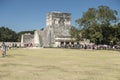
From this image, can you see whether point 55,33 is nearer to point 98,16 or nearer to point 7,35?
point 98,16

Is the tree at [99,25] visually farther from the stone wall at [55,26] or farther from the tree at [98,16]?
the stone wall at [55,26]

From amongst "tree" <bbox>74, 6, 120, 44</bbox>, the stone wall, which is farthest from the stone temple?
"tree" <bbox>74, 6, 120, 44</bbox>

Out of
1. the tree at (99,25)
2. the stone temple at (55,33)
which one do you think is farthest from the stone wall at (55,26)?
the tree at (99,25)

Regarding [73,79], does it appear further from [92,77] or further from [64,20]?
[64,20]

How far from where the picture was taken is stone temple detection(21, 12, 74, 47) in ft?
328

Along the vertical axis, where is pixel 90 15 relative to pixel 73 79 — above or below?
above

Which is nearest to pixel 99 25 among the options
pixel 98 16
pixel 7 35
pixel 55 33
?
pixel 98 16

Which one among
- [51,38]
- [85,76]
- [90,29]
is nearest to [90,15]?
[90,29]

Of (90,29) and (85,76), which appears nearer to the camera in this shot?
(85,76)

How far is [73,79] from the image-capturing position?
1415cm

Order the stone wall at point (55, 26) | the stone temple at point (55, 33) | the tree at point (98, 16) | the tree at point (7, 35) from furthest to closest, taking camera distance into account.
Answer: the tree at point (7, 35) < the stone wall at point (55, 26) < the stone temple at point (55, 33) < the tree at point (98, 16)

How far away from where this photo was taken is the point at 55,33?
102750 mm

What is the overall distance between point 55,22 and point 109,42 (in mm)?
39932

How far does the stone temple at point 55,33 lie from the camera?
99.9m
